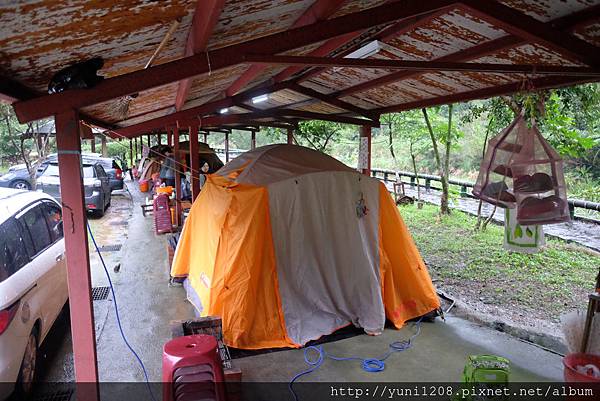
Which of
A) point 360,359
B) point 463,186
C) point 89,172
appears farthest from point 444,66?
point 463,186

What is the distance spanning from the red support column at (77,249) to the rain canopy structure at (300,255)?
1473 mm

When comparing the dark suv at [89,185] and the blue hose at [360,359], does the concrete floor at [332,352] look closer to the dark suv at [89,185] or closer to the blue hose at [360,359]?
the blue hose at [360,359]

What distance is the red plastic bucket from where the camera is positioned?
2.79 meters

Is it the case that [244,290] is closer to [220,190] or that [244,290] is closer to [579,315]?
[220,190]

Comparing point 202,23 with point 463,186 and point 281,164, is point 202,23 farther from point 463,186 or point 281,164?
point 463,186

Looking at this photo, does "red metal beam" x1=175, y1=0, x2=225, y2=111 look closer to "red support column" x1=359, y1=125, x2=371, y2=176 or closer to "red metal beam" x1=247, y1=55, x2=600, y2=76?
"red metal beam" x1=247, y1=55, x2=600, y2=76

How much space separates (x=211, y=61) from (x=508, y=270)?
6.09 metres

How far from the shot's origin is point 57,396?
11.0 ft

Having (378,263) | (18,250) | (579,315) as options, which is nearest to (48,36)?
(18,250)

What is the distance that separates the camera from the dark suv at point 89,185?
1038cm

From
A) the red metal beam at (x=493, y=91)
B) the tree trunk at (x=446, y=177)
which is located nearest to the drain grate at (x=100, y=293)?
the red metal beam at (x=493, y=91)

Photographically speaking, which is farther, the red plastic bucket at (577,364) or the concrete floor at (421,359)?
the concrete floor at (421,359)

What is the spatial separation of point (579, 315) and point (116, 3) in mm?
3845

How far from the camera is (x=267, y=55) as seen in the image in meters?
2.69
